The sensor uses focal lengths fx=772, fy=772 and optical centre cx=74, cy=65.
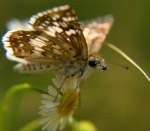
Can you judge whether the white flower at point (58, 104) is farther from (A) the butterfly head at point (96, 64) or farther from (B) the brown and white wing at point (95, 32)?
(B) the brown and white wing at point (95, 32)

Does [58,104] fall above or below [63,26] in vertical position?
below

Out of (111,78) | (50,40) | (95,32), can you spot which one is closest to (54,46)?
(50,40)

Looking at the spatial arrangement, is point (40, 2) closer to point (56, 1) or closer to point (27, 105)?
point (56, 1)

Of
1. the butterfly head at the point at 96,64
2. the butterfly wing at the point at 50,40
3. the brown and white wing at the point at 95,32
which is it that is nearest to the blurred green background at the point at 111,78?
the brown and white wing at the point at 95,32

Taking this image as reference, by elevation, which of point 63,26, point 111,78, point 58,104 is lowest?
point 58,104

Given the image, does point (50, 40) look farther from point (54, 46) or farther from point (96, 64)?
point (96, 64)

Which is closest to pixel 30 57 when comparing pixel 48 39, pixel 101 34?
pixel 48 39

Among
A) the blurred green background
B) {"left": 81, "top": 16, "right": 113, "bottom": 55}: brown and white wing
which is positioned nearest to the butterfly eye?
{"left": 81, "top": 16, "right": 113, "bottom": 55}: brown and white wing
